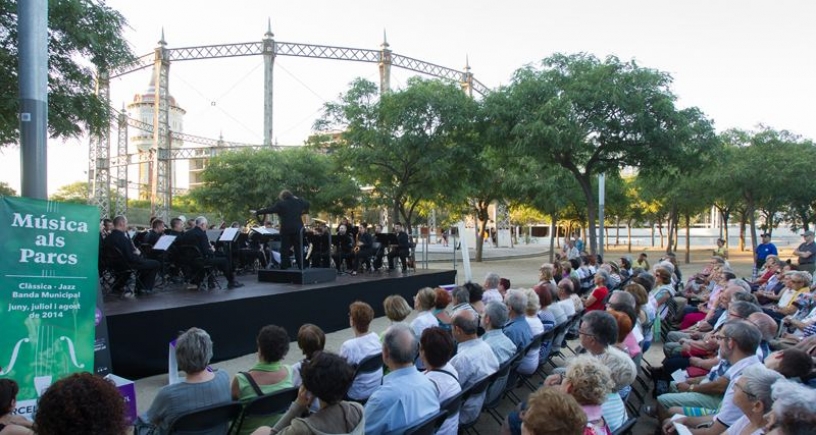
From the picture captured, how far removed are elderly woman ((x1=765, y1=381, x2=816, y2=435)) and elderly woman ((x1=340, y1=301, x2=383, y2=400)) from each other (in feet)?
9.19

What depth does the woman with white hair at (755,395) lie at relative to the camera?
2971 millimetres

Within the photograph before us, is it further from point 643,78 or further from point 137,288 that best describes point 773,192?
point 137,288

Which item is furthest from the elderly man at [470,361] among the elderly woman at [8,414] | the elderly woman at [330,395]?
the elderly woman at [8,414]

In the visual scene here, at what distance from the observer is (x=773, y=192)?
75.6ft

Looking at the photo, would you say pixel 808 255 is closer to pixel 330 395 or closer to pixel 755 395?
pixel 755 395

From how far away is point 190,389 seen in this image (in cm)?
331

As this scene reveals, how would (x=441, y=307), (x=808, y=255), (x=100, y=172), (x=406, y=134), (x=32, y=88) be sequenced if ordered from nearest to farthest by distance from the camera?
(x=32, y=88)
(x=441, y=307)
(x=808, y=255)
(x=406, y=134)
(x=100, y=172)

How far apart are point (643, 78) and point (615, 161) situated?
2170mm

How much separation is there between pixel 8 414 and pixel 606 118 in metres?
12.6

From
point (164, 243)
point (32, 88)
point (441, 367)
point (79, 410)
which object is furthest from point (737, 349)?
point (164, 243)

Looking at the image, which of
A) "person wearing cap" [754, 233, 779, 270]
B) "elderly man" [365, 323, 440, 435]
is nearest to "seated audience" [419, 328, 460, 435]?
"elderly man" [365, 323, 440, 435]

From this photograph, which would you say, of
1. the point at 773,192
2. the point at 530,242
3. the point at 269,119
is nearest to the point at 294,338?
the point at 773,192

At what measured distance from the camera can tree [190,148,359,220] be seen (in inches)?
1199

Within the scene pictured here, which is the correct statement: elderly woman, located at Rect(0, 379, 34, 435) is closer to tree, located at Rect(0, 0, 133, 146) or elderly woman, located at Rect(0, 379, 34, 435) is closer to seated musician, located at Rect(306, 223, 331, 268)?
tree, located at Rect(0, 0, 133, 146)
